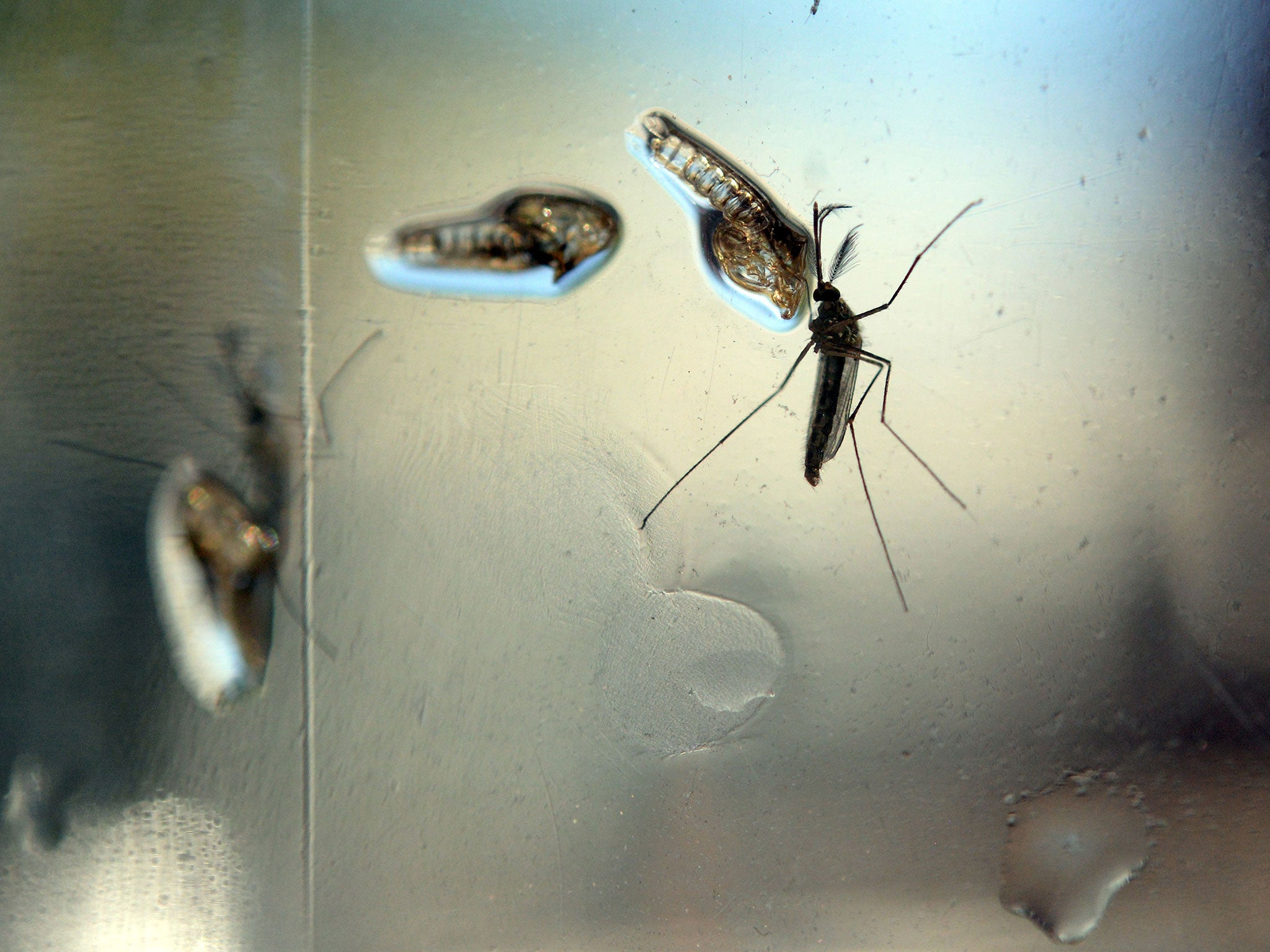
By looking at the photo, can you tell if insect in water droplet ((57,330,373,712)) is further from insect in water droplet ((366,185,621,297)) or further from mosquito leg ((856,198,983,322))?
mosquito leg ((856,198,983,322))

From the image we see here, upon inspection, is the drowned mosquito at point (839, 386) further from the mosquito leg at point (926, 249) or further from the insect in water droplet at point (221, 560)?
the insect in water droplet at point (221, 560)

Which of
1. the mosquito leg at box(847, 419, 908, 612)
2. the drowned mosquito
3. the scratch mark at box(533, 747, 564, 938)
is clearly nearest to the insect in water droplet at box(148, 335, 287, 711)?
the scratch mark at box(533, 747, 564, 938)

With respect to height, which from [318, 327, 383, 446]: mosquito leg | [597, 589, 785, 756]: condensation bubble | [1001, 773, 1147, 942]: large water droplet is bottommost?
[1001, 773, 1147, 942]: large water droplet

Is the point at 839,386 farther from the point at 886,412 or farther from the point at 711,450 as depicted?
the point at 711,450

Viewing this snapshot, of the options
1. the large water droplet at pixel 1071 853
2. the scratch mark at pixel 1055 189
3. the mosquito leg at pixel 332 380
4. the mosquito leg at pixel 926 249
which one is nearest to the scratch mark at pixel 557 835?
the mosquito leg at pixel 332 380

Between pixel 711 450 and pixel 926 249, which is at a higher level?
pixel 926 249

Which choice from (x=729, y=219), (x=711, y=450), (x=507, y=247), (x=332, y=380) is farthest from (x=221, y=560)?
(x=729, y=219)

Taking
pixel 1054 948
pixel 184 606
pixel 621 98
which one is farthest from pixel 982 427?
pixel 184 606

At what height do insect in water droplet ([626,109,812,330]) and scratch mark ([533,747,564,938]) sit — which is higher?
insect in water droplet ([626,109,812,330])
